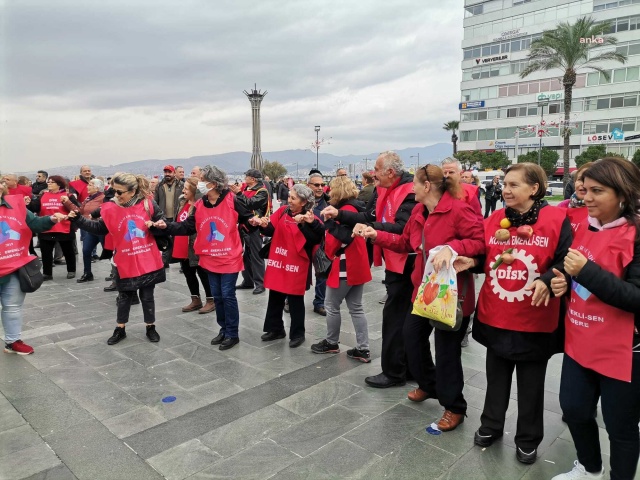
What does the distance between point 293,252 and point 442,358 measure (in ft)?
7.20

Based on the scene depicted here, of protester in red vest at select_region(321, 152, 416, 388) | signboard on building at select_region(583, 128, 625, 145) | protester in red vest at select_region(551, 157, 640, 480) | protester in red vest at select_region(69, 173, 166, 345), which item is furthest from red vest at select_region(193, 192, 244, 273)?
signboard on building at select_region(583, 128, 625, 145)

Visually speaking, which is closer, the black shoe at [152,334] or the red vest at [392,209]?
the red vest at [392,209]

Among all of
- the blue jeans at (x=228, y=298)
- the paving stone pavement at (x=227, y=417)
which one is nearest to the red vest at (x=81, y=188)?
the paving stone pavement at (x=227, y=417)

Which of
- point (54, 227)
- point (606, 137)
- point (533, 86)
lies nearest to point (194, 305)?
point (54, 227)

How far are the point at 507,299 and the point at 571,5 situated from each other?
6500cm

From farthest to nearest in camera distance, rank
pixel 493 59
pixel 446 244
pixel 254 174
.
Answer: pixel 493 59, pixel 254 174, pixel 446 244

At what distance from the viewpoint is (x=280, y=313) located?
5293 mm

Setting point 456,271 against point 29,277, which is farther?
point 29,277

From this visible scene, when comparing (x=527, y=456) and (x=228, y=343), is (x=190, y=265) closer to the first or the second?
(x=228, y=343)

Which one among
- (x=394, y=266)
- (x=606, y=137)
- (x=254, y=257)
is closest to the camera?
(x=394, y=266)

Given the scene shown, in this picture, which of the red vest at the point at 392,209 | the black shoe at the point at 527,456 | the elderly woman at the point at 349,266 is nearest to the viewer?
the black shoe at the point at 527,456

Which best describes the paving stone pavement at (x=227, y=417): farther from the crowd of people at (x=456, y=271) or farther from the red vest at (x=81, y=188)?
the red vest at (x=81, y=188)

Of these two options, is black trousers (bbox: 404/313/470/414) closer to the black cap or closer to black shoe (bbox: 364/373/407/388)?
black shoe (bbox: 364/373/407/388)

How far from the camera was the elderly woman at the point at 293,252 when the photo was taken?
4828 millimetres
